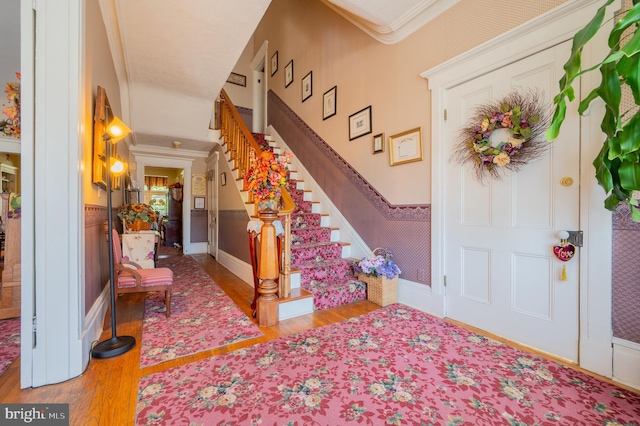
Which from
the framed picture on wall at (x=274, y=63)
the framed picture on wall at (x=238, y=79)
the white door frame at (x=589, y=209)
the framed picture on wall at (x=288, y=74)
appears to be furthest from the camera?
the framed picture on wall at (x=238, y=79)

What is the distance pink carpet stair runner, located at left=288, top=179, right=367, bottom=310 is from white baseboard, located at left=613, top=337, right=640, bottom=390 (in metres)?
2.01

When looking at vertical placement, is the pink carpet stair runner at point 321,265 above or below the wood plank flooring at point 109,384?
above

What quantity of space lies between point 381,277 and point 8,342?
3.25m

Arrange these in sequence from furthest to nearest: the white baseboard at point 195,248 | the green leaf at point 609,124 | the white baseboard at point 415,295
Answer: the white baseboard at point 195,248 < the white baseboard at point 415,295 < the green leaf at point 609,124

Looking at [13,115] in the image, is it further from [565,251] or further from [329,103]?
[565,251]

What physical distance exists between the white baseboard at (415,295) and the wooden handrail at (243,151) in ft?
4.18

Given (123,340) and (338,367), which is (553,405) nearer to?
(338,367)

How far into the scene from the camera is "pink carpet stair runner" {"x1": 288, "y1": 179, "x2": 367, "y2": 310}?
2.99 meters

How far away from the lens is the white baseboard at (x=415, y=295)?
9.08 feet

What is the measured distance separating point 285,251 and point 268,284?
42 centimetres

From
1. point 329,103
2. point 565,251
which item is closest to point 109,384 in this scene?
point 565,251

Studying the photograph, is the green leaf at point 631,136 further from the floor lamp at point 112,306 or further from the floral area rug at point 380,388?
the floor lamp at point 112,306

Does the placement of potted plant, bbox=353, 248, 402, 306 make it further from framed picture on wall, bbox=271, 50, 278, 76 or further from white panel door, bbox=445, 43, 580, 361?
framed picture on wall, bbox=271, 50, 278, 76

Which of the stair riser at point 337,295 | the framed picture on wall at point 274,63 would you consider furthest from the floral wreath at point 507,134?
the framed picture on wall at point 274,63
